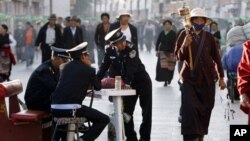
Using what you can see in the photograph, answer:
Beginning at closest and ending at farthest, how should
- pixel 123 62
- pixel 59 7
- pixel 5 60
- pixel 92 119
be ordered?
pixel 92 119, pixel 123 62, pixel 5 60, pixel 59 7

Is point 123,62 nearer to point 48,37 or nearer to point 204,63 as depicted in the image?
point 204,63

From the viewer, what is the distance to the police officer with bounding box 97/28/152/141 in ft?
31.6

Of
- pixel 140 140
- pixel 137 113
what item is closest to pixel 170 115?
pixel 137 113

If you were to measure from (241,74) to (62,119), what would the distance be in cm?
246

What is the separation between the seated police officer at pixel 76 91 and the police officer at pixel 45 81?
0.43 meters

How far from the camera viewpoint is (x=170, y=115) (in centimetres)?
1351

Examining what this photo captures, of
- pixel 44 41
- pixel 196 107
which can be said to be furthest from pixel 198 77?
pixel 44 41

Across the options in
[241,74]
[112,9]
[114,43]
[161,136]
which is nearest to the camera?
[241,74]

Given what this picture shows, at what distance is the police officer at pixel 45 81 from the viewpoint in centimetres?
917

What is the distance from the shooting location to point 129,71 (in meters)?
9.79

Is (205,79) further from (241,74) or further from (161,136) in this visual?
(241,74)

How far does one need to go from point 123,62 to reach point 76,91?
51.8 inches

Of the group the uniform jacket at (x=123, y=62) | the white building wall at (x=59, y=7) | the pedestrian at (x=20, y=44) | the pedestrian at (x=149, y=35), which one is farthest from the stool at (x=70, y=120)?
the white building wall at (x=59, y=7)

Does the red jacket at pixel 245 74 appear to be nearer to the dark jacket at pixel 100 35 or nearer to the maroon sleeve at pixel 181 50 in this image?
the maroon sleeve at pixel 181 50
